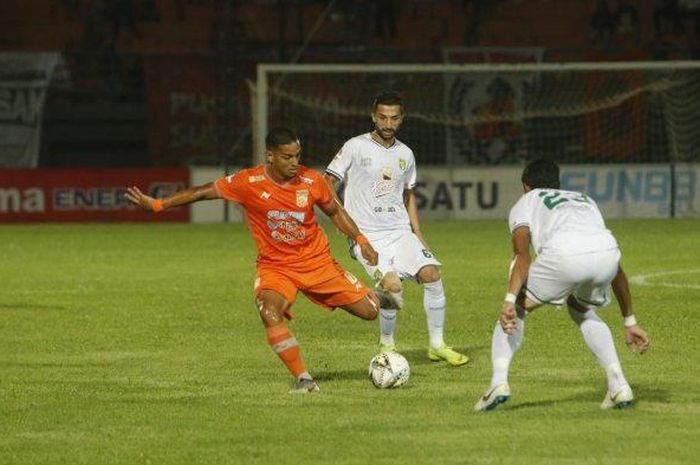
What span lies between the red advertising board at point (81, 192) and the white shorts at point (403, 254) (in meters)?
17.6

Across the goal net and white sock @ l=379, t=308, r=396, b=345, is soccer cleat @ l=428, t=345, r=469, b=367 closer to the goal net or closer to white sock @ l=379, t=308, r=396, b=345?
white sock @ l=379, t=308, r=396, b=345

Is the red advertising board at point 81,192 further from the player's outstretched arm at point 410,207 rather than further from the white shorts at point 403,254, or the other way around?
the white shorts at point 403,254

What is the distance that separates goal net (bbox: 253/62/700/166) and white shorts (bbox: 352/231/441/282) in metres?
18.8

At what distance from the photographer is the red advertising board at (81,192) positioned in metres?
29.4

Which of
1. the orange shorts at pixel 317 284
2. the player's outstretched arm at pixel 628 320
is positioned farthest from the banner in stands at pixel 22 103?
the player's outstretched arm at pixel 628 320

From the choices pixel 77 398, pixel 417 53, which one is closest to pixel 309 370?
pixel 77 398

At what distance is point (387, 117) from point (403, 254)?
1.02 m

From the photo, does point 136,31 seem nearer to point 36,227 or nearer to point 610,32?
point 36,227

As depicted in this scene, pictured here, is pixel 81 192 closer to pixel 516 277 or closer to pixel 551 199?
pixel 551 199

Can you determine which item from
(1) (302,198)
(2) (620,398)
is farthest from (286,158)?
(2) (620,398)

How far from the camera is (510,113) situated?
31859 millimetres

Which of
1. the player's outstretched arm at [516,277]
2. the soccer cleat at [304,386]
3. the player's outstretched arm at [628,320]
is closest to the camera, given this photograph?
the player's outstretched arm at [516,277]

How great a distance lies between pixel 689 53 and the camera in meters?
34.3

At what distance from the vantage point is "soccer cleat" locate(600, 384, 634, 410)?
9.12 metres
